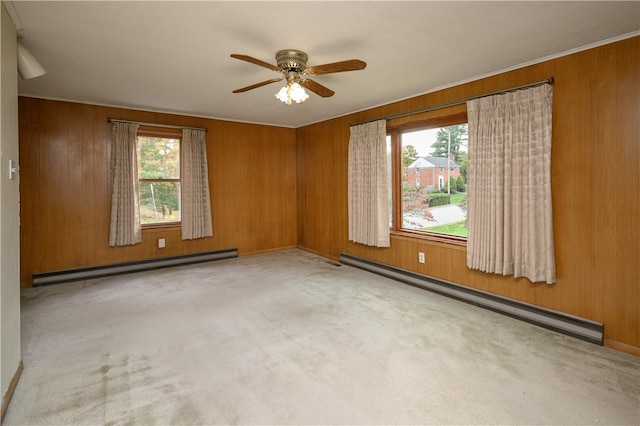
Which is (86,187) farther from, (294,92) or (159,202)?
(294,92)

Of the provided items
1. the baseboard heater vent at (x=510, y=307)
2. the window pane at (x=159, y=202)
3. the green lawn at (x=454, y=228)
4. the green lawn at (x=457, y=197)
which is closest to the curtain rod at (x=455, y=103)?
the green lawn at (x=457, y=197)

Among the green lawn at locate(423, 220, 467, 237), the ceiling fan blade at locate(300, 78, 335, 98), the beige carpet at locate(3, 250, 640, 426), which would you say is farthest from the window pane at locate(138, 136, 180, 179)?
the green lawn at locate(423, 220, 467, 237)

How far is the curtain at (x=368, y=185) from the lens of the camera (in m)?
4.44

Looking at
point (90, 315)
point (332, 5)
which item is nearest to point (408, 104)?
point (332, 5)

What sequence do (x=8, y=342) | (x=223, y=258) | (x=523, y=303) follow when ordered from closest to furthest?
(x=8, y=342), (x=523, y=303), (x=223, y=258)

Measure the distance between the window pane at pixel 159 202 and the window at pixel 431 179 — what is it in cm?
339

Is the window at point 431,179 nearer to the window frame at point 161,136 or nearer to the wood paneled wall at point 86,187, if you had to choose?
the wood paneled wall at point 86,187

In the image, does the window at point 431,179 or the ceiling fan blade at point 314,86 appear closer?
the ceiling fan blade at point 314,86

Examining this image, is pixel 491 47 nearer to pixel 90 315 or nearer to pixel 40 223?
pixel 90 315

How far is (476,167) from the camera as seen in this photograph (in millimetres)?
3340

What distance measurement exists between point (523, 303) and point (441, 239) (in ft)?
3.67

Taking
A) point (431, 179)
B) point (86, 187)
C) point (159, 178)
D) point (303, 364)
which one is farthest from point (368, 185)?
point (86, 187)

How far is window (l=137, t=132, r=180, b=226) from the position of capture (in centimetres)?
490

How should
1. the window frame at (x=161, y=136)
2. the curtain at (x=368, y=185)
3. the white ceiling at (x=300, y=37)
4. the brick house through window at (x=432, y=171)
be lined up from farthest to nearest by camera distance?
the window frame at (x=161, y=136), the curtain at (x=368, y=185), the brick house through window at (x=432, y=171), the white ceiling at (x=300, y=37)
